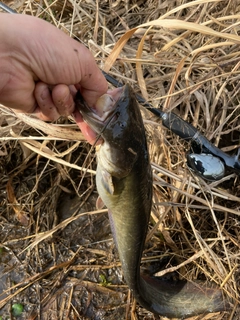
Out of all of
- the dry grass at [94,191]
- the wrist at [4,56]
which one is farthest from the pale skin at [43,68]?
the dry grass at [94,191]

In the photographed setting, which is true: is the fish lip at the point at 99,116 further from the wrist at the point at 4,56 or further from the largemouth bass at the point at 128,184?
the wrist at the point at 4,56

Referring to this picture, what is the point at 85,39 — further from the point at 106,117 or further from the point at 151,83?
the point at 106,117

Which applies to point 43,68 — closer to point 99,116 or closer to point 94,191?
point 99,116

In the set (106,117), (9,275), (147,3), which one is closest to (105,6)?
(147,3)

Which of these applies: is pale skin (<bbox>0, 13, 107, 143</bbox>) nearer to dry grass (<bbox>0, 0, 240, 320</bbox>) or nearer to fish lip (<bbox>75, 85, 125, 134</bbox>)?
fish lip (<bbox>75, 85, 125, 134</bbox>)

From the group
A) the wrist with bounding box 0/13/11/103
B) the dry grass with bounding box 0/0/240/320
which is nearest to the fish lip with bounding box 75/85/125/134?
the wrist with bounding box 0/13/11/103

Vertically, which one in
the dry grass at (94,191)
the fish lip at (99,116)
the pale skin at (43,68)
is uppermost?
the pale skin at (43,68)
